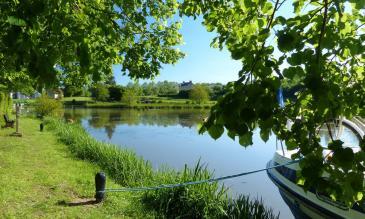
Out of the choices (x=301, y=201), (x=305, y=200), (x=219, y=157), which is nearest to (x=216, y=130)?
(x=305, y=200)

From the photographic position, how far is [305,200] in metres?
6.93

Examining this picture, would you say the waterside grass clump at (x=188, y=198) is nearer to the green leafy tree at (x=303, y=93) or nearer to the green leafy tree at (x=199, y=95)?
the green leafy tree at (x=303, y=93)

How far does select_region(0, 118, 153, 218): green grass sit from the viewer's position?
681 centimetres

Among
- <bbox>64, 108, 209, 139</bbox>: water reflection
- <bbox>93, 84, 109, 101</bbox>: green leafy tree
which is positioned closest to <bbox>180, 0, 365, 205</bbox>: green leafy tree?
<bbox>64, 108, 209, 139</bbox>: water reflection

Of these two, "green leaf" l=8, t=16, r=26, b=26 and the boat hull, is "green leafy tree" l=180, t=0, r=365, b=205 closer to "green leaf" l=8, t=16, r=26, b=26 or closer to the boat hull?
"green leaf" l=8, t=16, r=26, b=26

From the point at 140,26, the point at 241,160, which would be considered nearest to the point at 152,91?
the point at 241,160

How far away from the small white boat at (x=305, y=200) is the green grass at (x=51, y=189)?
2.88 m

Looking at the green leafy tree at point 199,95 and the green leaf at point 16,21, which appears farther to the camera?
the green leafy tree at point 199,95

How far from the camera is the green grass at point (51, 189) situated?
268 inches

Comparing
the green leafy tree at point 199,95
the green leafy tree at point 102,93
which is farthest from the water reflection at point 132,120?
the green leafy tree at point 199,95

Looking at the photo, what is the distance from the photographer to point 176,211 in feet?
24.2

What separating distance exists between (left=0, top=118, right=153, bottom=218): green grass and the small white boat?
288cm

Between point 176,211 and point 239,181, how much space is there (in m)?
5.54

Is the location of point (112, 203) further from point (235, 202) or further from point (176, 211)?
point (235, 202)
